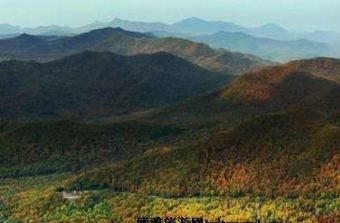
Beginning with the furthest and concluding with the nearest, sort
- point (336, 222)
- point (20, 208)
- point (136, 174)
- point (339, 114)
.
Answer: point (339, 114), point (136, 174), point (20, 208), point (336, 222)

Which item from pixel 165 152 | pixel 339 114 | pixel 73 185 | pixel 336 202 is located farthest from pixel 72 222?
pixel 339 114

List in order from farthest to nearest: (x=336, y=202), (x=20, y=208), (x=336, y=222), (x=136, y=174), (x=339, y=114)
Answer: (x=339, y=114), (x=136, y=174), (x=20, y=208), (x=336, y=202), (x=336, y=222)

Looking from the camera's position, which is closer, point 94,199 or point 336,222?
point 336,222

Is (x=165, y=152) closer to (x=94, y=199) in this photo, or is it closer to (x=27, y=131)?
(x=94, y=199)

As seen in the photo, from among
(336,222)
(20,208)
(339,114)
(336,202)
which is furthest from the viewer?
(339,114)

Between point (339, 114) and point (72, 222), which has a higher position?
point (339, 114)

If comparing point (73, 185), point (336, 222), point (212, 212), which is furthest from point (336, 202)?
point (73, 185)

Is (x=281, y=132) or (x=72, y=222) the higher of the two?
(x=281, y=132)

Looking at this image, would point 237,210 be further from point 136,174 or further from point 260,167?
point 136,174

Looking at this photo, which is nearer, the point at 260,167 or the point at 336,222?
the point at 336,222
